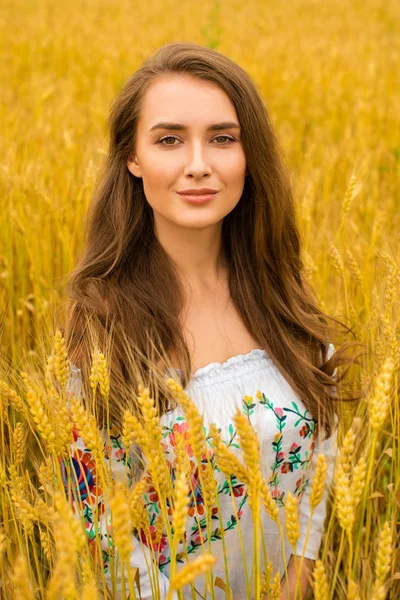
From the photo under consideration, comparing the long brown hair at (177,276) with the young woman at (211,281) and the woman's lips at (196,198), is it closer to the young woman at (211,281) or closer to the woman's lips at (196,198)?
the young woman at (211,281)

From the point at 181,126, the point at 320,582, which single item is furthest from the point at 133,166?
the point at 320,582

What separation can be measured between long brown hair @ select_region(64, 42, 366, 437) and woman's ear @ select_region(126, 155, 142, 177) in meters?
0.01


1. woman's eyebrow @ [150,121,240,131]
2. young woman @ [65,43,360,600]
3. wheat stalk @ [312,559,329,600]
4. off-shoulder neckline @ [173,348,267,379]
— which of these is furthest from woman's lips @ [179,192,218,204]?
wheat stalk @ [312,559,329,600]

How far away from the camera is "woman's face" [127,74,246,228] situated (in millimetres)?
1135

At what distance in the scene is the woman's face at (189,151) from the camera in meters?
1.13

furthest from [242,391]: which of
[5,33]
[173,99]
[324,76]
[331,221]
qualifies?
[5,33]

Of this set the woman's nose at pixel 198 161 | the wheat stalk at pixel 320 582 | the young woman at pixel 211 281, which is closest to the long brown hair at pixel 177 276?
the young woman at pixel 211 281

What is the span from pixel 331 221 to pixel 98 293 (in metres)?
1.23

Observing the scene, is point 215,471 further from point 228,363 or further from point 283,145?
point 283,145

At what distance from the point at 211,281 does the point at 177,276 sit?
8cm

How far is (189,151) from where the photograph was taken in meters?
1.14

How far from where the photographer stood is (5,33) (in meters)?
6.18

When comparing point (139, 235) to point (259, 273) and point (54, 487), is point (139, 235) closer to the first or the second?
point (259, 273)

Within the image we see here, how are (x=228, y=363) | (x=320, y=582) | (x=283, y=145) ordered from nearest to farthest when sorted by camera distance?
(x=320, y=582) < (x=228, y=363) < (x=283, y=145)
